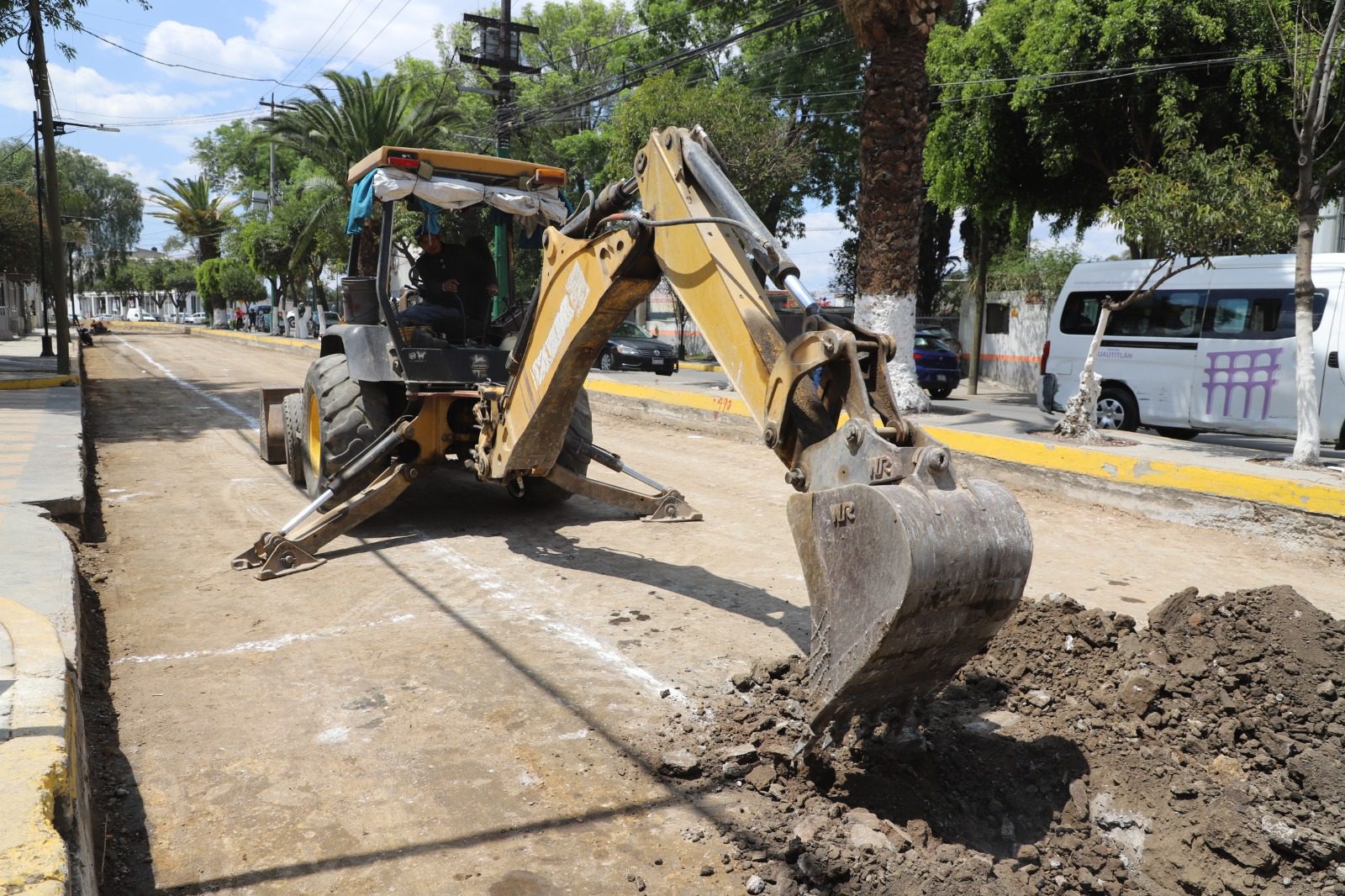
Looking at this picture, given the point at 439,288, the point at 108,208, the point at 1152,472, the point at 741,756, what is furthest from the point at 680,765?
the point at 108,208

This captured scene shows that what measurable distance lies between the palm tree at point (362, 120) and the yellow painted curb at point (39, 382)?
14253 millimetres

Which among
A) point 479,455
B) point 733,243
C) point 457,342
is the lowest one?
point 479,455

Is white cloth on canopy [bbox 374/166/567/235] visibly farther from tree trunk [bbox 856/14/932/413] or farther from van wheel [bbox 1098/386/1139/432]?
van wheel [bbox 1098/386/1139/432]

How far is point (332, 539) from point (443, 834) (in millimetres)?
3701

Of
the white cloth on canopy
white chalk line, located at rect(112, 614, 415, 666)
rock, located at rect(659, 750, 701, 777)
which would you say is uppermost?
the white cloth on canopy

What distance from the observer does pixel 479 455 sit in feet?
21.0

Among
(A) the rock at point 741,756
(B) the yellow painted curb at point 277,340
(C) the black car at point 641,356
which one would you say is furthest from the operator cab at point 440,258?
(B) the yellow painted curb at point 277,340

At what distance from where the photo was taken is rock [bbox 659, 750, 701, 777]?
11.8 ft

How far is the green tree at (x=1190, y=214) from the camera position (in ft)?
33.6

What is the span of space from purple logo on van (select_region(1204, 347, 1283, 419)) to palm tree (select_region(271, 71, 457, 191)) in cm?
2334

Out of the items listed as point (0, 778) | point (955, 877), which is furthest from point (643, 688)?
point (0, 778)

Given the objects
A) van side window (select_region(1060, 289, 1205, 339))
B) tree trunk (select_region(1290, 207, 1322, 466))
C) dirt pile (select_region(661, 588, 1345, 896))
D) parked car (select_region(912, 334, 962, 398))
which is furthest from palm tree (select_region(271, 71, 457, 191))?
dirt pile (select_region(661, 588, 1345, 896))

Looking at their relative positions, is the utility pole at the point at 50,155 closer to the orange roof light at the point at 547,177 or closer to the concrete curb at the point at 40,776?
the orange roof light at the point at 547,177

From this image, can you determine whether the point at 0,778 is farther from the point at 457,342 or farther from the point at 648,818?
the point at 457,342
